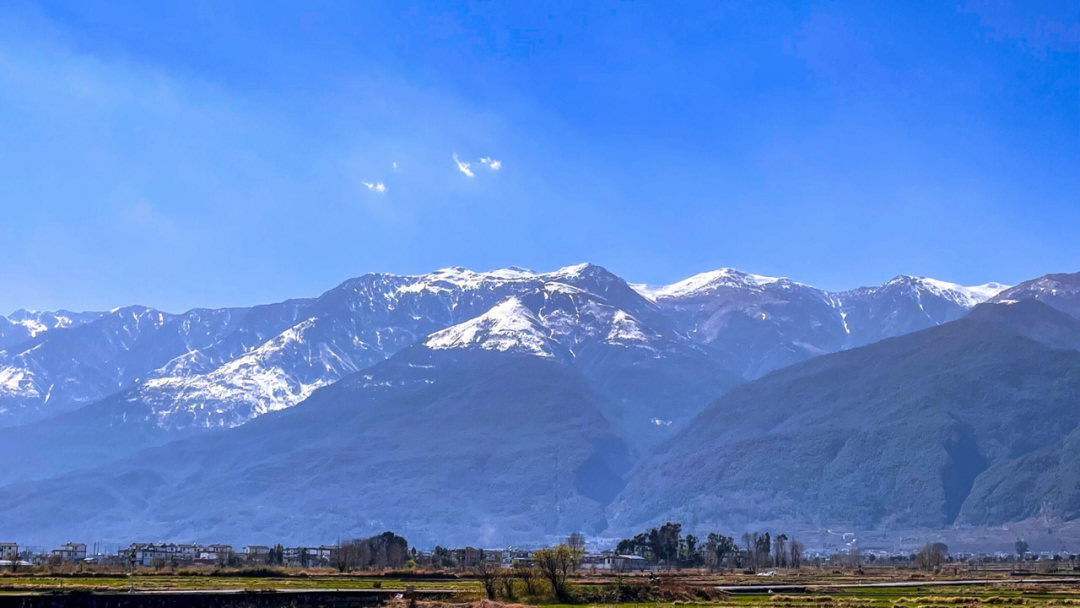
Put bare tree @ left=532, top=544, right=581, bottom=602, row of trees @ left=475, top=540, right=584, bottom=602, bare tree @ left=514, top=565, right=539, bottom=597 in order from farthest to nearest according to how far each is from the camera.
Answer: bare tree @ left=532, top=544, right=581, bottom=602 < bare tree @ left=514, top=565, right=539, bottom=597 < row of trees @ left=475, top=540, right=584, bottom=602

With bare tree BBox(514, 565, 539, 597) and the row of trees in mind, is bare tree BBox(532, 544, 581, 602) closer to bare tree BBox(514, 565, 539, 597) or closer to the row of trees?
the row of trees

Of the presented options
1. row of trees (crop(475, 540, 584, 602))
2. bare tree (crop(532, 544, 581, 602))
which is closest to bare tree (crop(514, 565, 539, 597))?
row of trees (crop(475, 540, 584, 602))

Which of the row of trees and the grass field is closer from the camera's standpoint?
the grass field

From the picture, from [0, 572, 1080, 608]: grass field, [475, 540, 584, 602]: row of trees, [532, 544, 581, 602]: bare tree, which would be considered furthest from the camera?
[532, 544, 581, 602]: bare tree

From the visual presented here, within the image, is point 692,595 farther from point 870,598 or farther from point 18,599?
point 18,599

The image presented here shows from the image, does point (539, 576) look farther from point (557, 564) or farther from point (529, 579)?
point (557, 564)

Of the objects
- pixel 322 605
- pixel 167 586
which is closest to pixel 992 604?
pixel 322 605

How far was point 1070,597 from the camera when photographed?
382 ft

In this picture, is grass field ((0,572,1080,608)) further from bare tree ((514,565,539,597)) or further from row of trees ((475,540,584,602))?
row of trees ((475,540,584,602))

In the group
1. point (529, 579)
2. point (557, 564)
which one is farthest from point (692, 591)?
point (529, 579)

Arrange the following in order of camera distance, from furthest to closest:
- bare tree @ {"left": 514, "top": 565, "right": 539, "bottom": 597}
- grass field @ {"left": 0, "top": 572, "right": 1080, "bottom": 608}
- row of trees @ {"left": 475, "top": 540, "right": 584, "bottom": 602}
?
bare tree @ {"left": 514, "top": 565, "right": 539, "bottom": 597} < row of trees @ {"left": 475, "top": 540, "right": 584, "bottom": 602} < grass field @ {"left": 0, "top": 572, "right": 1080, "bottom": 608}

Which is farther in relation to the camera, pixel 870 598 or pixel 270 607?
pixel 870 598

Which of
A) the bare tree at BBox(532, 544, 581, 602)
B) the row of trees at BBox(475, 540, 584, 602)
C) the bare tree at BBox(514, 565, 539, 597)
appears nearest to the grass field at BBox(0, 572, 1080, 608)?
the bare tree at BBox(514, 565, 539, 597)

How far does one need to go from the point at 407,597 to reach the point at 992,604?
161 feet
